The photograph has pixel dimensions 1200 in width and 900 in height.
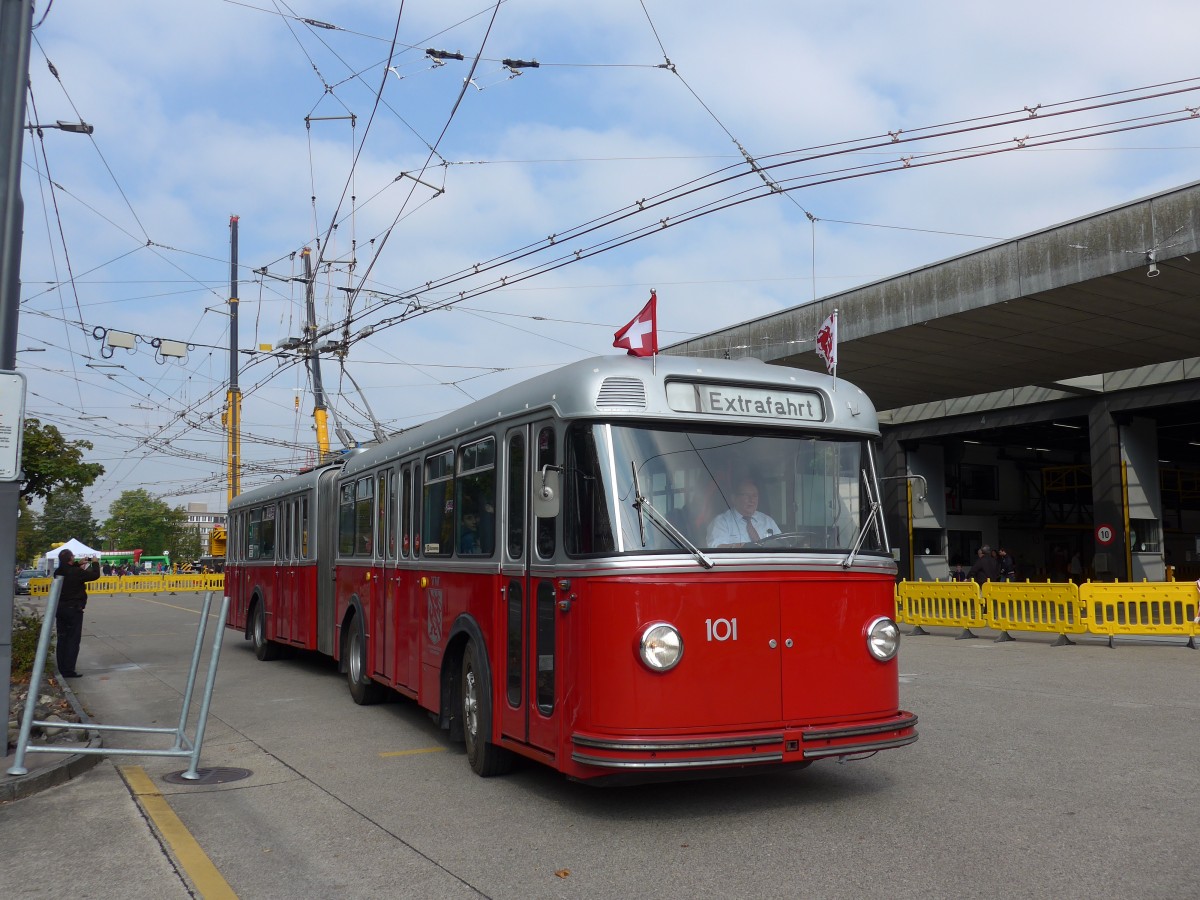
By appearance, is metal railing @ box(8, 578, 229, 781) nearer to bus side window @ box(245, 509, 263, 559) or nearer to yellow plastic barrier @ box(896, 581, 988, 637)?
bus side window @ box(245, 509, 263, 559)

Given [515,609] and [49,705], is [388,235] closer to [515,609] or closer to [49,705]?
[49,705]

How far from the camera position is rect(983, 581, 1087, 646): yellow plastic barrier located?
1914cm

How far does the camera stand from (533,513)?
23.5ft

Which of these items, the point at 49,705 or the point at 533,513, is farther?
the point at 49,705

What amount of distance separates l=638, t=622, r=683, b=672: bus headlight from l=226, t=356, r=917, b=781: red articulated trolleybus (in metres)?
0.01

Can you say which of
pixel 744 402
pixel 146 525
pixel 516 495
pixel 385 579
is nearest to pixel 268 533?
pixel 385 579

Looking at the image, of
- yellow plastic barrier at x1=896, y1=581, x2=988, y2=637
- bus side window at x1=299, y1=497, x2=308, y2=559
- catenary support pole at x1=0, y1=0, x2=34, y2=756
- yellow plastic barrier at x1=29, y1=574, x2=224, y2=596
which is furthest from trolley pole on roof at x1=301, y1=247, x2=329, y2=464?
yellow plastic barrier at x1=29, y1=574, x2=224, y2=596

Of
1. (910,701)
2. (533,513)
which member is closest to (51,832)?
(533,513)

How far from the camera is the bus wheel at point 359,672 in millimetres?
11734

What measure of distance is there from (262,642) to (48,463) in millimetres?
4745

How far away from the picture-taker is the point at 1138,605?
749 inches

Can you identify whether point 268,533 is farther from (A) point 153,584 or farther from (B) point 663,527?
(A) point 153,584

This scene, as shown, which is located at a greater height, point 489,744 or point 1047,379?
point 1047,379

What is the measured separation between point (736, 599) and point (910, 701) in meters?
5.95
